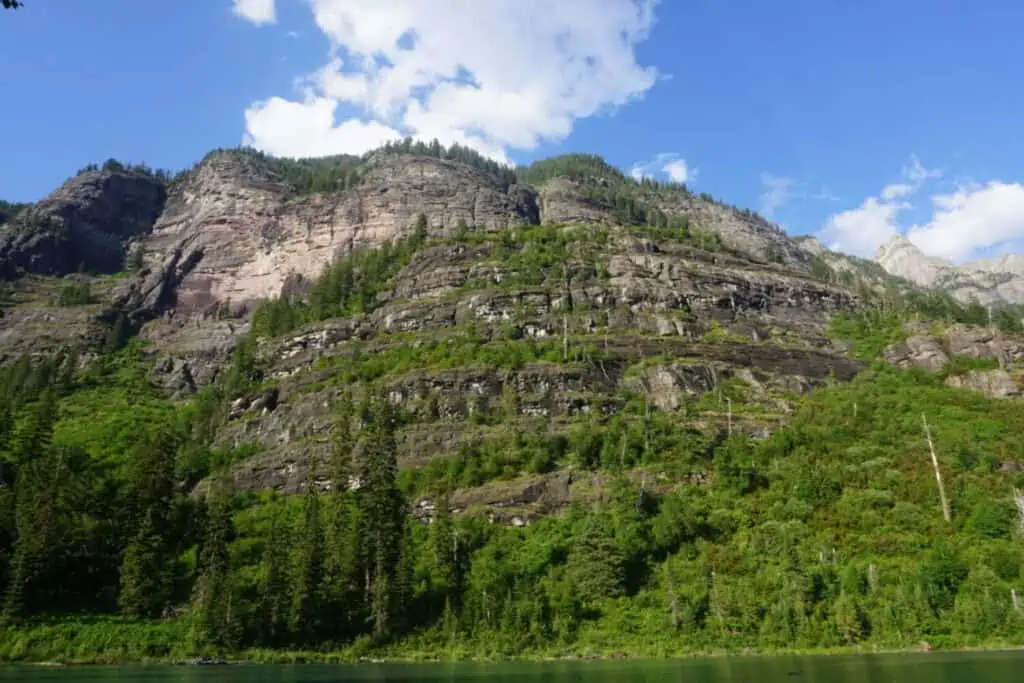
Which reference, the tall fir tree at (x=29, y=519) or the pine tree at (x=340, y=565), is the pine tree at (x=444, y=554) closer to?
the pine tree at (x=340, y=565)

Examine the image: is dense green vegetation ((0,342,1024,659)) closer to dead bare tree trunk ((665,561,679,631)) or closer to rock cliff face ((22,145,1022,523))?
dead bare tree trunk ((665,561,679,631))

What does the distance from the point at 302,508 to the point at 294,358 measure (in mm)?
44033

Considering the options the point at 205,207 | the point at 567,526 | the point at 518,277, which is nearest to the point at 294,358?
the point at 518,277

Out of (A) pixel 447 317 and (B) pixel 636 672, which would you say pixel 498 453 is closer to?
(A) pixel 447 317

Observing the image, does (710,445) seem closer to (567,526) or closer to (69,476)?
(567,526)

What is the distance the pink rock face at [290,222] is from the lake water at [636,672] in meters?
126

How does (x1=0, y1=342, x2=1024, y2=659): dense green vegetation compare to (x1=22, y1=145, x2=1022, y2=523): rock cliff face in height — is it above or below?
below

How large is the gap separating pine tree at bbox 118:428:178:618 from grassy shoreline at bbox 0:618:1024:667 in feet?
12.2

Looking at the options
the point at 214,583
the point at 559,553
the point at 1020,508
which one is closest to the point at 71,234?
the point at 214,583

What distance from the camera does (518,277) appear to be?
133625mm

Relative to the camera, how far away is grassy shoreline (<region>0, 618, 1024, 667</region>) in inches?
2292

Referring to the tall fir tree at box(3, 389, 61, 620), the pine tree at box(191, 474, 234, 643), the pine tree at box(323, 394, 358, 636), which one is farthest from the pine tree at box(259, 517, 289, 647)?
the tall fir tree at box(3, 389, 61, 620)

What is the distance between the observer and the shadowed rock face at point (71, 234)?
6954 inches

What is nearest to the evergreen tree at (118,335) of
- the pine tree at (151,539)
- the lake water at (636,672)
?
the pine tree at (151,539)
